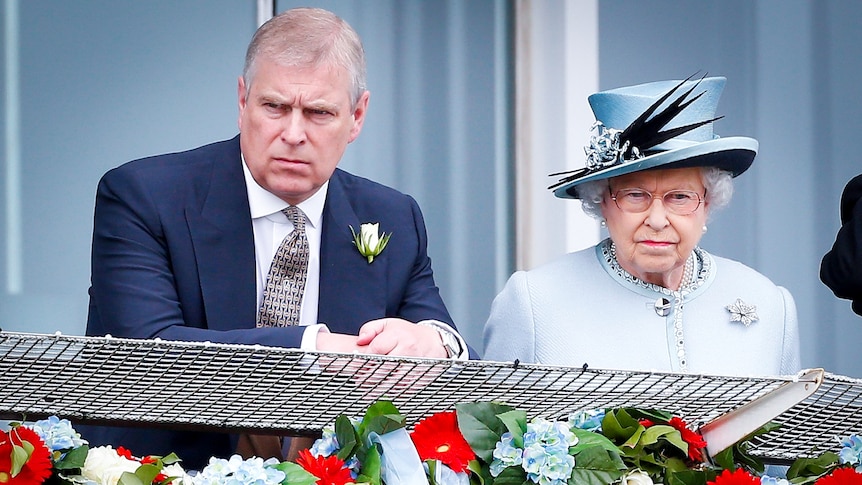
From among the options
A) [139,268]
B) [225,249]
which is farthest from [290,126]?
[139,268]

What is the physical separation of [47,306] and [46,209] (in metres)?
0.27

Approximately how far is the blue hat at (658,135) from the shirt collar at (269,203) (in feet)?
1.98

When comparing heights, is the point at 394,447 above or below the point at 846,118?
below

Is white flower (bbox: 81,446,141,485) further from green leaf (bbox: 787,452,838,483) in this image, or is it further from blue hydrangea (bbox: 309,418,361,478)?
green leaf (bbox: 787,452,838,483)

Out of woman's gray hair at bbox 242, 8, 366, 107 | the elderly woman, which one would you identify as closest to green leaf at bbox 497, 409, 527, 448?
woman's gray hair at bbox 242, 8, 366, 107

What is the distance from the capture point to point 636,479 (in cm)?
168

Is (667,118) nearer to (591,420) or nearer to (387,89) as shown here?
(591,420)

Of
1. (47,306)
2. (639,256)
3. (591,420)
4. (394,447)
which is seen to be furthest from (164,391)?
(47,306)

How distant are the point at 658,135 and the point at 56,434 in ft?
5.20

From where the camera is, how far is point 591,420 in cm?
176

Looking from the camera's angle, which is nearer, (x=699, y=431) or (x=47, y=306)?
(x=699, y=431)

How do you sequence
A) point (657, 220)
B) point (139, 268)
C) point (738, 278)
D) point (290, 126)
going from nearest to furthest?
point (139, 268) → point (290, 126) → point (657, 220) → point (738, 278)

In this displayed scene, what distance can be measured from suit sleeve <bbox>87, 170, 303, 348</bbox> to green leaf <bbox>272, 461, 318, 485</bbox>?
58 cm

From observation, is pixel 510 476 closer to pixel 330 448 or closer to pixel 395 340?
pixel 330 448
